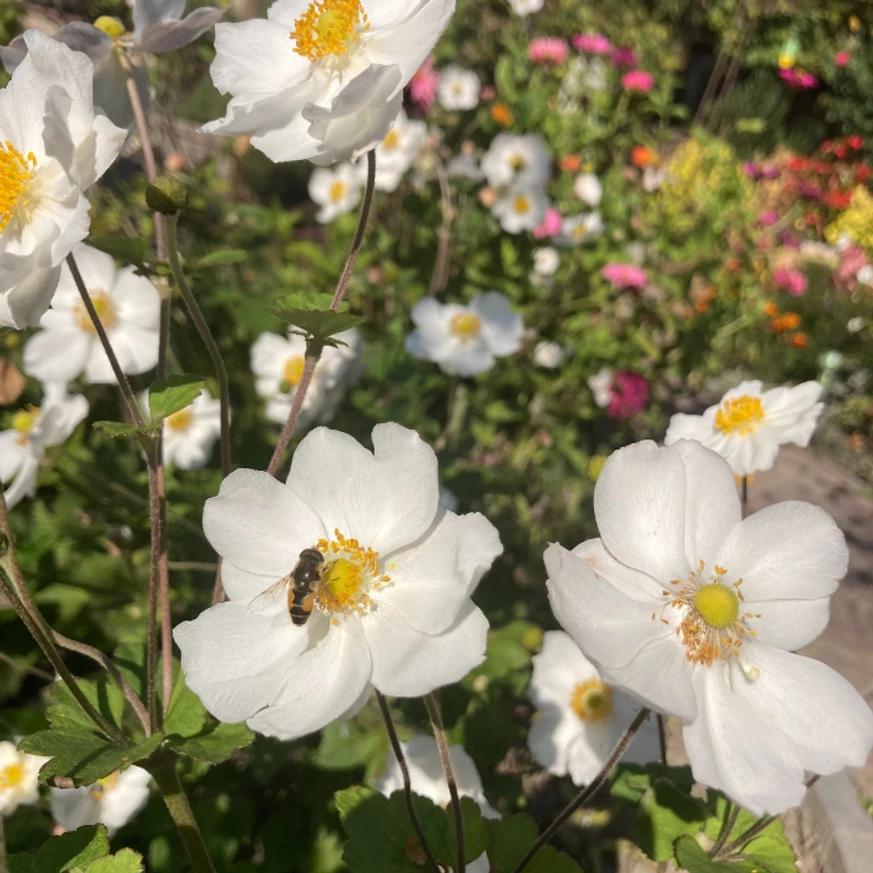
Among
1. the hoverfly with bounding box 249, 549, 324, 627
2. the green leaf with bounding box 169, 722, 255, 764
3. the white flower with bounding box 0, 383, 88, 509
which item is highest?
the hoverfly with bounding box 249, 549, 324, 627

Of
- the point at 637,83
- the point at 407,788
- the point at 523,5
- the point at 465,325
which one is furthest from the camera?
the point at 523,5

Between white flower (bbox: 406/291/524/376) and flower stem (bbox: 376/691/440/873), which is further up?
A: flower stem (bbox: 376/691/440/873)

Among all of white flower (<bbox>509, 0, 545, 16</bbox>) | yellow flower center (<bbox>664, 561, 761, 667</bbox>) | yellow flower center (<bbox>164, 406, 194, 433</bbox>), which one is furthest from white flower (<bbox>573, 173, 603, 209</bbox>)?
yellow flower center (<bbox>664, 561, 761, 667</bbox>)

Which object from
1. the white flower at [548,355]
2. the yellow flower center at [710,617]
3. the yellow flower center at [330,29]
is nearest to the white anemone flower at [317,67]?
the yellow flower center at [330,29]

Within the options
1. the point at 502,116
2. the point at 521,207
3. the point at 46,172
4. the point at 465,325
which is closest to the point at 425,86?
the point at 502,116

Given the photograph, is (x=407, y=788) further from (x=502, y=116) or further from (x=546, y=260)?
(x=502, y=116)

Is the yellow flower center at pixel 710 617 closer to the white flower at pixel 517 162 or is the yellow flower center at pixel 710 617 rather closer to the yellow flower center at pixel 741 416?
A: the yellow flower center at pixel 741 416

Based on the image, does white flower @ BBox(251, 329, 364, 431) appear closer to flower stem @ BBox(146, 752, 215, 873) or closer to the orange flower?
flower stem @ BBox(146, 752, 215, 873)
